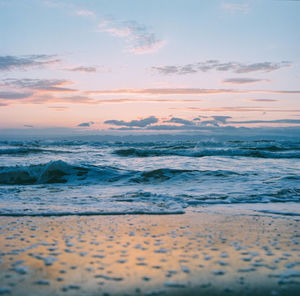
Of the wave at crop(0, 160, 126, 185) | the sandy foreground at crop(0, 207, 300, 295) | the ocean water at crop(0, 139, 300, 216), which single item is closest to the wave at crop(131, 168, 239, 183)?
the ocean water at crop(0, 139, 300, 216)

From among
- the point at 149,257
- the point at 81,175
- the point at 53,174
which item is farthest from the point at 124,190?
the point at 149,257

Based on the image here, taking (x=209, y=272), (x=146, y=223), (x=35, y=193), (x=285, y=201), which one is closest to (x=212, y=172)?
(x=285, y=201)

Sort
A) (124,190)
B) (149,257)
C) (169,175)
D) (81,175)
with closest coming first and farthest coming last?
1. (149,257)
2. (124,190)
3. (169,175)
4. (81,175)

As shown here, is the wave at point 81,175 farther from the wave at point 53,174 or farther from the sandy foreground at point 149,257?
the sandy foreground at point 149,257

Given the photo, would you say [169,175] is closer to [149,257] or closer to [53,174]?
A: [53,174]

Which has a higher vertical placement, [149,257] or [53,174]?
[149,257]

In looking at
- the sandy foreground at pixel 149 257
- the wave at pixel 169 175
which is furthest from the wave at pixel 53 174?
the sandy foreground at pixel 149 257

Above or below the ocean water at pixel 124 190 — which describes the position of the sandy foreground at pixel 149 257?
above

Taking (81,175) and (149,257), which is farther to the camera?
(81,175)

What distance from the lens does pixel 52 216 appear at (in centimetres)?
411

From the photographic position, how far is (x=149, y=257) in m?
2.44

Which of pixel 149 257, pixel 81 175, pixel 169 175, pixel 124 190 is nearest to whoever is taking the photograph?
pixel 149 257

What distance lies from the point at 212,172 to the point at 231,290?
7.54 m

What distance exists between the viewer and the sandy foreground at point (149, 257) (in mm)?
1953
